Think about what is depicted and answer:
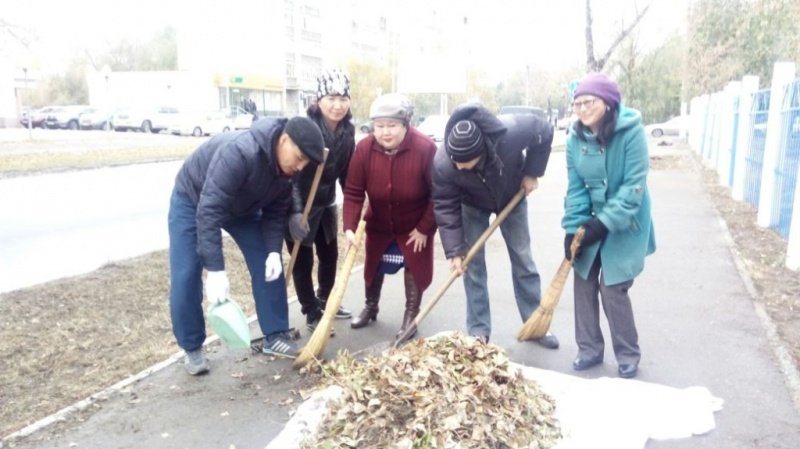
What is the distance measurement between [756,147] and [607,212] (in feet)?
24.6

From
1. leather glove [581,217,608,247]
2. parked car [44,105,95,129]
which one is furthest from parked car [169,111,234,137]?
leather glove [581,217,608,247]

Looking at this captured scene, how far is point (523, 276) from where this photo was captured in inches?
176

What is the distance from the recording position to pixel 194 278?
13.1 ft

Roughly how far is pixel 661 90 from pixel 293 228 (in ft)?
139

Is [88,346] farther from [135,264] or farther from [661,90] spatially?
[661,90]

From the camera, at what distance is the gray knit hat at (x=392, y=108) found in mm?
4055

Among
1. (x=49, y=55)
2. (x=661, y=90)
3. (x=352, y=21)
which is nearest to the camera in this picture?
(x=661, y=90)

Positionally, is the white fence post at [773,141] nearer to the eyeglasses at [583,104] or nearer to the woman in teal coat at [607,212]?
the woman in teal coat at [607,212]

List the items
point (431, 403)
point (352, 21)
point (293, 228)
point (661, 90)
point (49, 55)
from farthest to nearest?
point (352, 21)
point (49, 55)
point (661, 90)
point (293, 228)
point (431, 403)

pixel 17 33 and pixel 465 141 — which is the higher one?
pixel 17 33

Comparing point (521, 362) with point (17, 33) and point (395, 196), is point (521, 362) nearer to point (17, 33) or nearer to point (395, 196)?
point (395, 196)

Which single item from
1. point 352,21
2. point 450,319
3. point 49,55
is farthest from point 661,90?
point 49,55

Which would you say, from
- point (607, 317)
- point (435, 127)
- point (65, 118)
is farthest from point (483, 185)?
point (65, 118)

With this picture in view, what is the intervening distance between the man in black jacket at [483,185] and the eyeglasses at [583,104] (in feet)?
1.38
